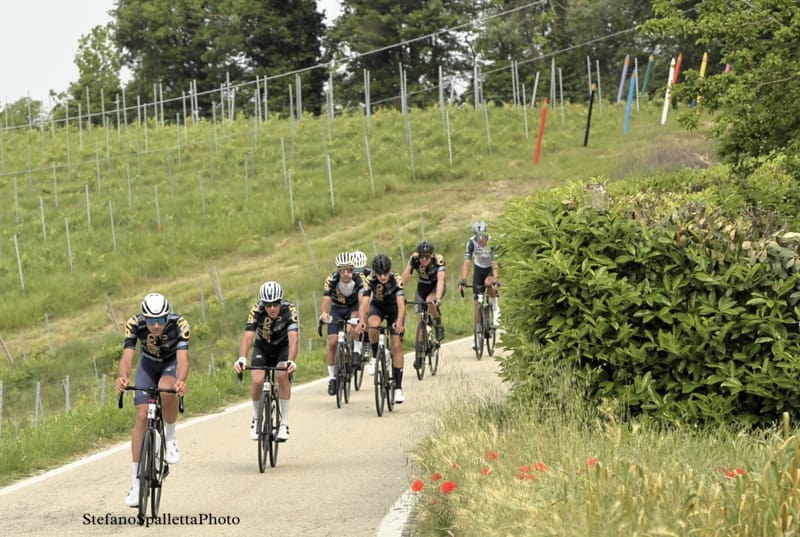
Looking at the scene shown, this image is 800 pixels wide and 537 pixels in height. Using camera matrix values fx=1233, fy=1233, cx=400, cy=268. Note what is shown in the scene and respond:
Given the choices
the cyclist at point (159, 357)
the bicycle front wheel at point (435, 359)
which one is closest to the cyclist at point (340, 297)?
the bicycle front wheel at point (435, 359)

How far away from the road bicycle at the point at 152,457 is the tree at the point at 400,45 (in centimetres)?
6278

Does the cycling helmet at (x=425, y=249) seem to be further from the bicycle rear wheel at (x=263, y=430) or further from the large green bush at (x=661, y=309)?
the large green bush at (x=661, y=309)

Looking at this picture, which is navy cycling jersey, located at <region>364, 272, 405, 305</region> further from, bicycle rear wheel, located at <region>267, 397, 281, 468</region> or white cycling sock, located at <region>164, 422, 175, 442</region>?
white cycling sock, located at <region>164, 422, 175, 442</region>

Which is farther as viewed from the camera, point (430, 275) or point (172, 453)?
point (430, 275)

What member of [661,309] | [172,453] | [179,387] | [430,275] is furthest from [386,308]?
[661,309]

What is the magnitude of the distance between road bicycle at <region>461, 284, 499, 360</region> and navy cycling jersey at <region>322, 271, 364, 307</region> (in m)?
4.16

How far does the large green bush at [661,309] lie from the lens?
9828mm

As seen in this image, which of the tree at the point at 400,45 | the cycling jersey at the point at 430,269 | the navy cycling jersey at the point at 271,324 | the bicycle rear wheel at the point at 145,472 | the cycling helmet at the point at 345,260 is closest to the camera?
the bicycle rear wheel at the point at 145,472

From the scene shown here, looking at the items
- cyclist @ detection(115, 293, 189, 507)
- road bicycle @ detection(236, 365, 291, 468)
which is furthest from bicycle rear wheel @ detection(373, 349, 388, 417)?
cyclist @ detection(115, 293, 189, 507)

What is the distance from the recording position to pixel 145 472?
31.7 ft

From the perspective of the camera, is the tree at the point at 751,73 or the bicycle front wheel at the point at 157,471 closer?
the bicycle front wheel at the point at 157,471

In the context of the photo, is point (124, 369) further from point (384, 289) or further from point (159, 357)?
point (384, 289)

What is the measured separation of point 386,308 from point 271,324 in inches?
148

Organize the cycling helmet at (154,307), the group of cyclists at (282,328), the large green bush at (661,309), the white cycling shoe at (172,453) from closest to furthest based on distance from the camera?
the large green bush at (661,309) → the cycling helmet at (154,307) → the group of cyclists at (282,328) → the white cycling shoe at (172,453)
